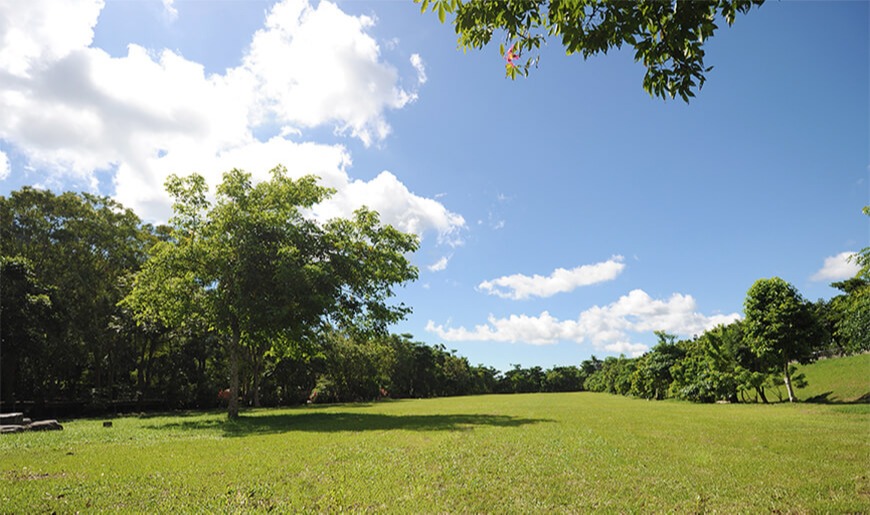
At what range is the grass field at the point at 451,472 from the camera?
6527mm

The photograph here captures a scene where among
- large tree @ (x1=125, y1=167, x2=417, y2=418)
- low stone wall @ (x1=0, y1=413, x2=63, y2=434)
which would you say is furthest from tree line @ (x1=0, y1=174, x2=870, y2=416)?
low stone wall @ (x1=0, y1=413, x2=63, y2=434)

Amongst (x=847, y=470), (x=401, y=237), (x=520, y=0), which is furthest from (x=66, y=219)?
(x=847, y=470)

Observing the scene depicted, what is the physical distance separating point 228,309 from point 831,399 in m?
34.6

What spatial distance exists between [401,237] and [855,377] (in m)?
31.1

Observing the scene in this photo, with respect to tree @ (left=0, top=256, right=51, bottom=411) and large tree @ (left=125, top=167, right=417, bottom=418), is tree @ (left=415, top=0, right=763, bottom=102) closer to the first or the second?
large tree @ (left=125, top=167, right=417, bottom=418)

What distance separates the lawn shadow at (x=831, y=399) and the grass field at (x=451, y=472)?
497 inches

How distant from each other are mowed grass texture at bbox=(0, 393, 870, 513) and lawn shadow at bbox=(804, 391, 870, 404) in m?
13.3

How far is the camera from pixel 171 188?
935 inches

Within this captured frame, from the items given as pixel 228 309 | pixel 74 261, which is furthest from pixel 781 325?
pixel 74 261

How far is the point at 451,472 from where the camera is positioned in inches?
336

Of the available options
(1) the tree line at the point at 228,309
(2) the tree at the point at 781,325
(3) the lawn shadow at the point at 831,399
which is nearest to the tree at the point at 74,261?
(1) the tree line at the point at 228,309

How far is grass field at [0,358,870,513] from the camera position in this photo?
653 centimetres

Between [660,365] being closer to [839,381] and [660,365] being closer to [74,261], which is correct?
[839,381]

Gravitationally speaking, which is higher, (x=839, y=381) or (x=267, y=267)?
(x=267, y=267)
